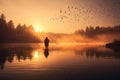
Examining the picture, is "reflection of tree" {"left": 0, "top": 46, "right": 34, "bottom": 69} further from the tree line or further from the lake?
the tree line

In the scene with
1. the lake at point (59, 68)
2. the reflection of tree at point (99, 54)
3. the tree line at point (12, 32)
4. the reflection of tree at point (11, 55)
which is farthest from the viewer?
the tree line at point (12, 32)

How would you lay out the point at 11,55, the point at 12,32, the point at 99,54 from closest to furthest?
the point at 11,55
the point at 99,54
the point at 12,32

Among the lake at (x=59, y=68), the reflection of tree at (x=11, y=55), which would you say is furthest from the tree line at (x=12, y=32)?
the lake at (x=59, y=68)

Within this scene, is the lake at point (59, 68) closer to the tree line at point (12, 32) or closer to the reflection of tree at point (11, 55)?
the reflection of tree at point (11, 55)

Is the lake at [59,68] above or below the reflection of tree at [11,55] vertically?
below

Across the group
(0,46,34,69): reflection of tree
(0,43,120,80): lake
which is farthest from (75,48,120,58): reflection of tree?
(0,46,34,69): reflection of tree

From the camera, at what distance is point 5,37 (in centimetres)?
15475

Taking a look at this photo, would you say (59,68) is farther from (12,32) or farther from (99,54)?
(12,32)

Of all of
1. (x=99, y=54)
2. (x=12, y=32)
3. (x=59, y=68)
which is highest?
(x=12, y=32)

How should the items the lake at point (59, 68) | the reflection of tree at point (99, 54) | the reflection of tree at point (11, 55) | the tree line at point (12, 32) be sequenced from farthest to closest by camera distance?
the tree line at point (12, 32), the reflection of tree at point (99, 54), the reflection of tree at point (11, 55), the lake at point (59, 68)

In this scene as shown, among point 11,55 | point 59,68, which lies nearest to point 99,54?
point 11,55

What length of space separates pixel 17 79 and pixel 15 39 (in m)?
158

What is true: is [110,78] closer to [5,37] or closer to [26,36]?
[5,37]

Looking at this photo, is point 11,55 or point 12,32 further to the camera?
point 12,32
